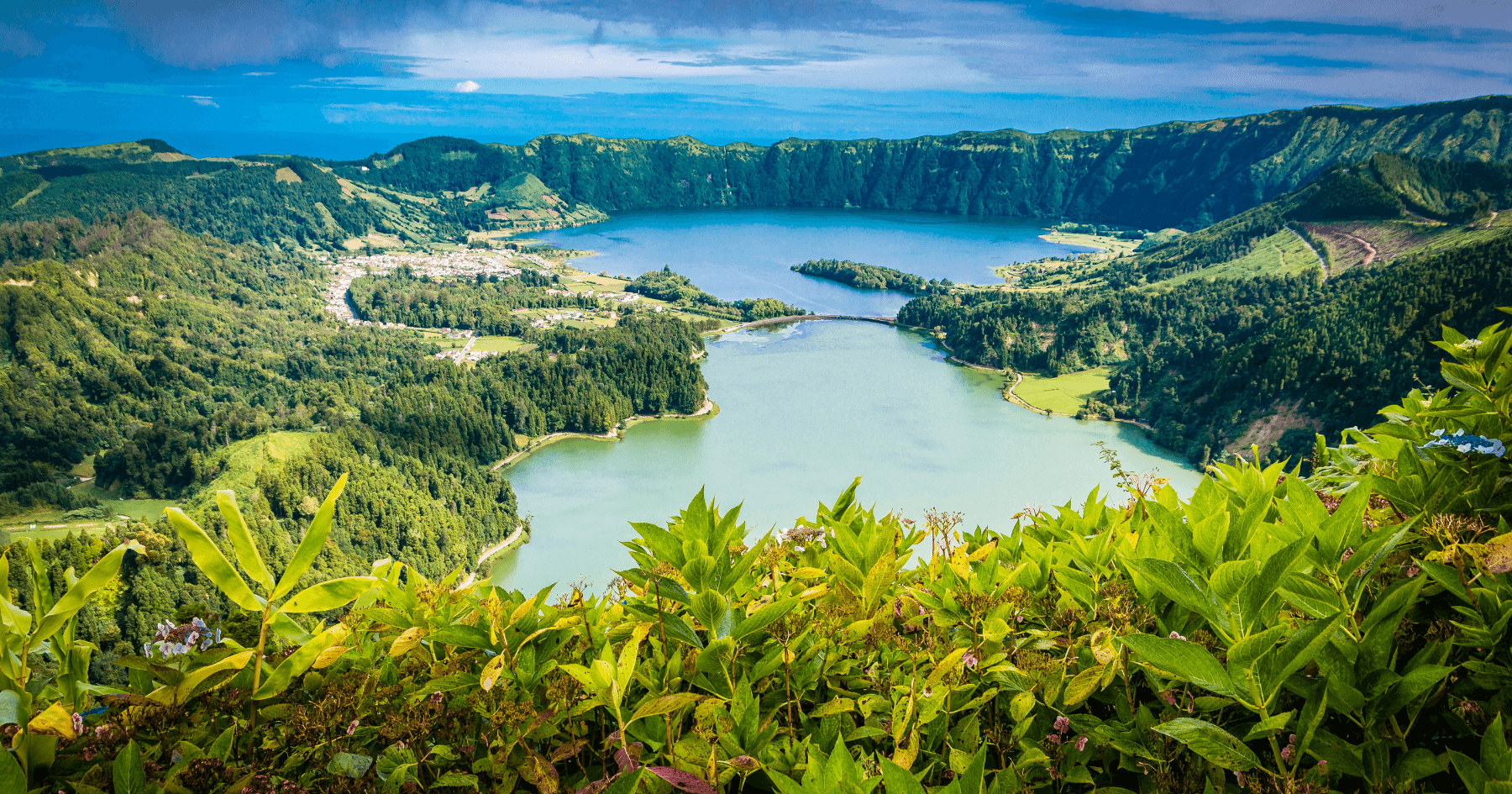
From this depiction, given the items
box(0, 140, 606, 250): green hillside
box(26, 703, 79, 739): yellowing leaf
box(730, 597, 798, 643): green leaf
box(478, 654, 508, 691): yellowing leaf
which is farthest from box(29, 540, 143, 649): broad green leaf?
box(0, 140, 606, 250): green hillside

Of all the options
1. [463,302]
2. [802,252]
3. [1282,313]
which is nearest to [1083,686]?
[1282,313]

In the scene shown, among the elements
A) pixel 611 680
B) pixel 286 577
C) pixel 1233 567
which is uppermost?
pixel 1233 567

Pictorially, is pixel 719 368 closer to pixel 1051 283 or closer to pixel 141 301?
pixel 1051 283

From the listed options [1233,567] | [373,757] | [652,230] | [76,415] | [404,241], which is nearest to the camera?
[1233,567]

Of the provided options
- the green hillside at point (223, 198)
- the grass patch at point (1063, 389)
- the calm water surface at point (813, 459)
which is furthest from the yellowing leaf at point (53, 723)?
the green hillside at point (223, 198)

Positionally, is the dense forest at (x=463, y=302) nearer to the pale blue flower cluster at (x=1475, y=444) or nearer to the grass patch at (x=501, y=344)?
the grass patch at (x=501, y=344)

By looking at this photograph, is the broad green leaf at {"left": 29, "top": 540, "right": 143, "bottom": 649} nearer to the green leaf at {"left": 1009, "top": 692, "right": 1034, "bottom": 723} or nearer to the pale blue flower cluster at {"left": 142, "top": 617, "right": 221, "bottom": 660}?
the pale blue flower cluster at {"left": 142, "top": 617, "right": 221, "bottom": 660}

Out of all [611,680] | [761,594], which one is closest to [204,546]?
[611,680]
